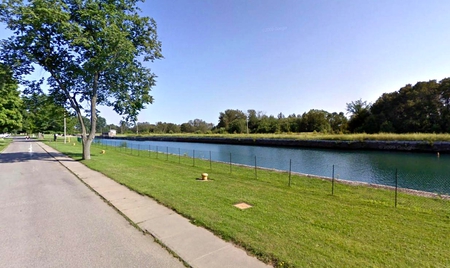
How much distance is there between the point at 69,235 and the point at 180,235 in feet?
6.96

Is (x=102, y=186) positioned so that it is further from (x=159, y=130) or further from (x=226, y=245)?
(x=159, y=130)

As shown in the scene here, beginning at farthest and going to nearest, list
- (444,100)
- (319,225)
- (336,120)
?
(336,120) < (444,100) < (319,225)

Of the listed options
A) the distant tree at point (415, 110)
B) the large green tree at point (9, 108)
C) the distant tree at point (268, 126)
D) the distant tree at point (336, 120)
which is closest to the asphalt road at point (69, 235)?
the large green tree at point (9, 108)

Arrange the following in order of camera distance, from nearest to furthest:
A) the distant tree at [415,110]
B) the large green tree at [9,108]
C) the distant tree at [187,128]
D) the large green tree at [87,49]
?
1. the large green tree at [87,49]
2. the large green tree at [9,108]
3. the distant tree at [415,110]
4. the distant tree at [187,128]

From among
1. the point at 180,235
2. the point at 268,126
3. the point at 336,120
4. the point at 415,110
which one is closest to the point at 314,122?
the point at 336,120

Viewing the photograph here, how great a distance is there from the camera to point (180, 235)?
427 cm

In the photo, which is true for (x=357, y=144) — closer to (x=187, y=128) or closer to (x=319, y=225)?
(x=319, y=225)

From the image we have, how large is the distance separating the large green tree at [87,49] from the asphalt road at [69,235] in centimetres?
1015

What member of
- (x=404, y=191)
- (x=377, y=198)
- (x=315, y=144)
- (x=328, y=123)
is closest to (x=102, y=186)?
(x=377, y=198)

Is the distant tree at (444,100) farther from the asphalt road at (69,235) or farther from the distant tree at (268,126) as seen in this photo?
the asphalt road at (69,235)

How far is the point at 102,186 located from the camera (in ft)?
27.4

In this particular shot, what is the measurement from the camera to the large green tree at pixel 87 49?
13805mm

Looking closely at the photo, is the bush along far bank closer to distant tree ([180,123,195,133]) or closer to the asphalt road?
the asphalt road

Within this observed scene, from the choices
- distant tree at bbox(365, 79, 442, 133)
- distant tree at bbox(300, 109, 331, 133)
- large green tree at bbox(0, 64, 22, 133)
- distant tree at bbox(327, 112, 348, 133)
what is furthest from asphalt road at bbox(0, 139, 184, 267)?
distant tree at bbox(327, 112, 348, 133)
